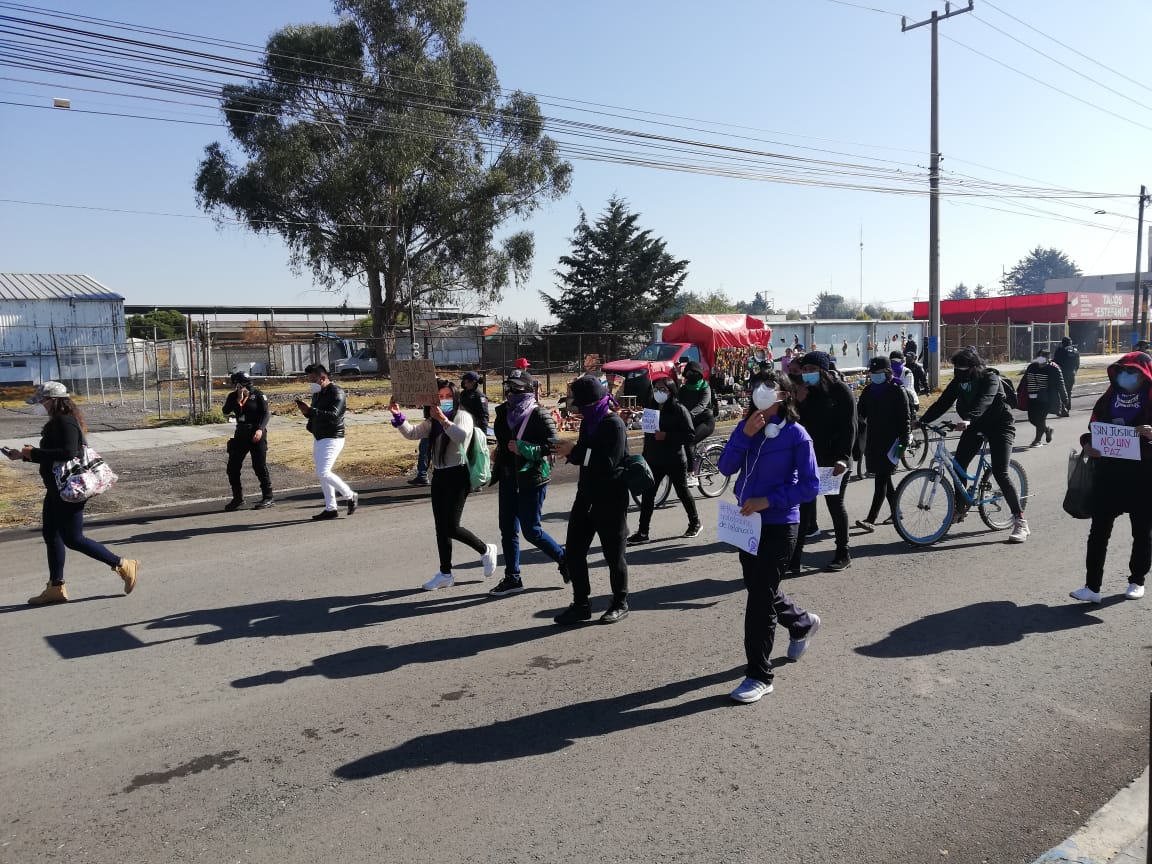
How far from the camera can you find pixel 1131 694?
4949 millimetres

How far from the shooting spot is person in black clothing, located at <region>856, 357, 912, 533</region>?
8.52 meters

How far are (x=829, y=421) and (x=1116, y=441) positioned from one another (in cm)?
217

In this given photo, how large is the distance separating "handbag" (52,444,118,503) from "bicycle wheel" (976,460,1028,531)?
317 inches

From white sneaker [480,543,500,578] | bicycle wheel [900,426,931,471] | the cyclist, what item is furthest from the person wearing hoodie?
bicycle wheel [900,426,931,471]

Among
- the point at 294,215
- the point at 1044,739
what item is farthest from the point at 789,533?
the point at 294,215

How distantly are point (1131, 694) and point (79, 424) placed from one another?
761cm

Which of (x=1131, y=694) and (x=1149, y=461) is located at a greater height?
(x=1149, y=461)

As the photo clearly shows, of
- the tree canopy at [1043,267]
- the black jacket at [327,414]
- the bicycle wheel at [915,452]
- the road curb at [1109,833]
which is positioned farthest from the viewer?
the tree canopy at [1043,267]

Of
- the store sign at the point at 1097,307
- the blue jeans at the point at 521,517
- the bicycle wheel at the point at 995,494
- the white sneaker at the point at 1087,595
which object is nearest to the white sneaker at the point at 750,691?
the blue jeans at the point at 521,517

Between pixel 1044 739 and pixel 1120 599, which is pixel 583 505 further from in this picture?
pixel 1120 599

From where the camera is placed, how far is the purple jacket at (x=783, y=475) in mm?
4840

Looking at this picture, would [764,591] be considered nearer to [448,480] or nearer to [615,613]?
[615,613]

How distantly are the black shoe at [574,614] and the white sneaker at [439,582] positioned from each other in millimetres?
1310

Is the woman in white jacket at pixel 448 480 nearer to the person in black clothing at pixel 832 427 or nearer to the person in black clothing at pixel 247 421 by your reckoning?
the person in black clothing at pixel 832 427
